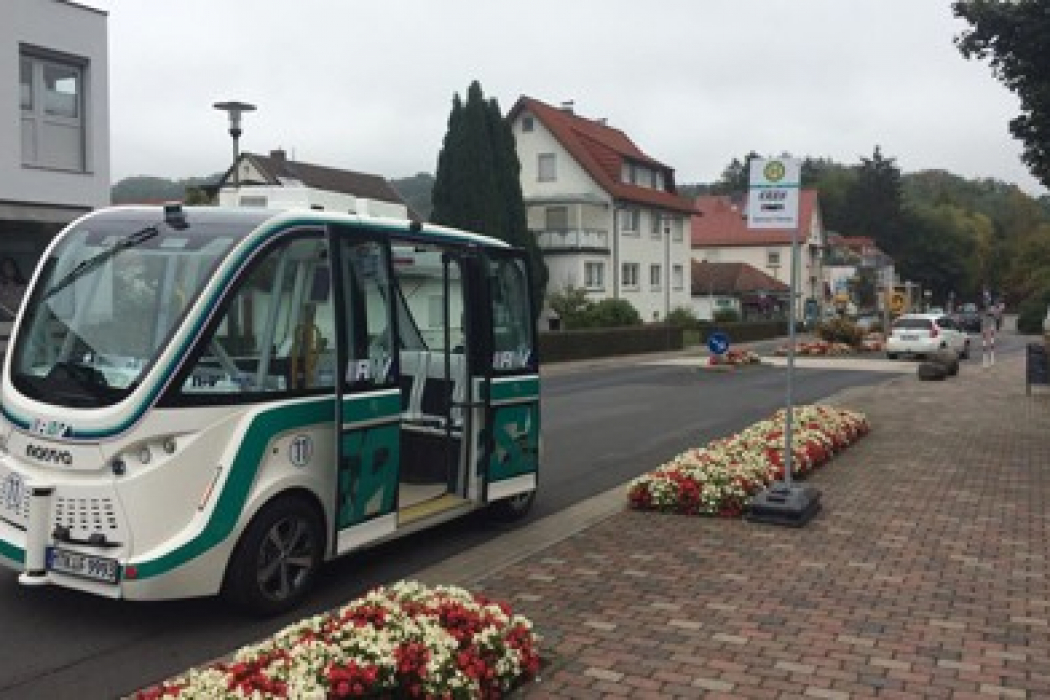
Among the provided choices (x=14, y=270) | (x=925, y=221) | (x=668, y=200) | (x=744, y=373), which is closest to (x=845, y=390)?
(x=744, y=373)

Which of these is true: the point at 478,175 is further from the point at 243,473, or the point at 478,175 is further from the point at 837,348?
the point at 243,473

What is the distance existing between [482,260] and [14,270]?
16.3m

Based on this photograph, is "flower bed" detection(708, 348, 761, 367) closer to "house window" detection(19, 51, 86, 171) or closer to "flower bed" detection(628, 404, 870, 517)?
"house window" detection(19, 51, 86, 171)

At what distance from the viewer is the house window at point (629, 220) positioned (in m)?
56.5

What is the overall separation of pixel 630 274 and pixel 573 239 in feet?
20.0

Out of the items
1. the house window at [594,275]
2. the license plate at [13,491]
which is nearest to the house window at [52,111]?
the license plate at [13,491]

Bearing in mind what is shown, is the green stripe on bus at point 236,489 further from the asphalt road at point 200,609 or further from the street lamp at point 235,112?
the street lamp at point 235,112

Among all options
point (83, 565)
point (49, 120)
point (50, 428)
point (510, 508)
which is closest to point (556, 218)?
point (49, 120)

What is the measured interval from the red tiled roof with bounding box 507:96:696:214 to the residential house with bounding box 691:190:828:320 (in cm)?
2516

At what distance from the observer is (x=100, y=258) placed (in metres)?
6.29

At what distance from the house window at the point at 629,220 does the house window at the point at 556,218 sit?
123 inches

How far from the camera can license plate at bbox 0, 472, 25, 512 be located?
5.88 m

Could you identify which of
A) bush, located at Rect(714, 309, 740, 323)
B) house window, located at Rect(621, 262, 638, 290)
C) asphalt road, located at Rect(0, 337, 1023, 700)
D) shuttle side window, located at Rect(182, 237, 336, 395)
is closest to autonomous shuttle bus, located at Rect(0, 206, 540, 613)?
shuttle side window, located at Rect(182, 237, 336, 395)

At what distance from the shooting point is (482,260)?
8.09 metres
